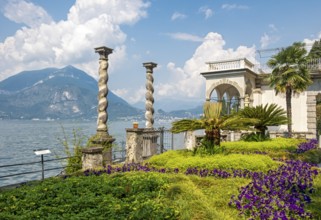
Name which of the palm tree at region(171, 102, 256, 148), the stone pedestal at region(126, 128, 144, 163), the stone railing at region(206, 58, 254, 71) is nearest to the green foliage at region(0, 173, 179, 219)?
the palm tree at region(171, 102, 256, 148)

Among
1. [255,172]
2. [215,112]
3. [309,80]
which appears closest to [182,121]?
[215,112]

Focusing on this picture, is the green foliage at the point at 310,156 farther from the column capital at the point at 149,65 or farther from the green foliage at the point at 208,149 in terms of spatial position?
the column capital at the point at 149,65

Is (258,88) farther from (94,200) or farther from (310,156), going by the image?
(94,200)

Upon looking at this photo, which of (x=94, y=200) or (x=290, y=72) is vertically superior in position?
(x=290, y=72)

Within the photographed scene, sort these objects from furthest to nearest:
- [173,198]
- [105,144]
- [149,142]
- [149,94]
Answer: [149,94] → [149,142] → [105,144] → [173,198]

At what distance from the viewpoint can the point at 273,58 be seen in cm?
2370

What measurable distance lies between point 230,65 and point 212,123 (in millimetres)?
16460

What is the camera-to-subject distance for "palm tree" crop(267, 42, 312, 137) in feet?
72.2

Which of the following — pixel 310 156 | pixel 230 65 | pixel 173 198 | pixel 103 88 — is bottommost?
pixel 310 156

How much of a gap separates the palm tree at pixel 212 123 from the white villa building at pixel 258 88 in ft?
44.7

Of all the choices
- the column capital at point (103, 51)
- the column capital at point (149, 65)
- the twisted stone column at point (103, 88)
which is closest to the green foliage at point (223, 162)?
the twisted stone column at point (103, 88)

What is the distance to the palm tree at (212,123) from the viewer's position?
397 inches

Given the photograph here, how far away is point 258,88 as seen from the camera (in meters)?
26.6

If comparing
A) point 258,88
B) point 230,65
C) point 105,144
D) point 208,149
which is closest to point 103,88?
point 105,144
